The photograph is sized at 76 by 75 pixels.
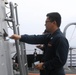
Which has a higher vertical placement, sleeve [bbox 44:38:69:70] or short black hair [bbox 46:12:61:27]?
short black hair [bbox 46:12:61:27]

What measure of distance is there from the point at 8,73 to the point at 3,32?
537mm

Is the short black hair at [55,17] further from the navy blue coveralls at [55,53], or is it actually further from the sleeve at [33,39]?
the sleeve at [33,39]

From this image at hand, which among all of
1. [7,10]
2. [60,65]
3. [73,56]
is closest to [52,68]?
[60,65]

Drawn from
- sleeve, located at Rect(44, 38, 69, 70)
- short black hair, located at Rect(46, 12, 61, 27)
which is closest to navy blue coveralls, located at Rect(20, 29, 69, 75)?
sleeve, located at Rect(44, 38, 69, 70)

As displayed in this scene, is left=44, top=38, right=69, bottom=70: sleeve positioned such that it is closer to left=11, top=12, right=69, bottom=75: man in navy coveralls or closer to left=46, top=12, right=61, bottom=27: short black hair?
left=11, top=12, right=69, bottom=75: man in navy coveralls

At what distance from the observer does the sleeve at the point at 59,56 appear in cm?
270

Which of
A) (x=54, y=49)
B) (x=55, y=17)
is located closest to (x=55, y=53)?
(x=54, y=49)

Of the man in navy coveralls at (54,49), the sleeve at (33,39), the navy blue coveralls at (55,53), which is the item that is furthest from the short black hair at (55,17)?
the sleeve at (33,39)

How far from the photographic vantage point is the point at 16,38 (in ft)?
9.21

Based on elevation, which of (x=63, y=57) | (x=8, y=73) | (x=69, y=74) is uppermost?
(x=63, y=57)

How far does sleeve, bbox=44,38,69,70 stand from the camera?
2701 mm

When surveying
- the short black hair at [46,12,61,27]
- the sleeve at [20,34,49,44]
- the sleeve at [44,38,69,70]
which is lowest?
the sleeve at [44,38,69,70]

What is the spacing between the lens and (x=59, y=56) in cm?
270

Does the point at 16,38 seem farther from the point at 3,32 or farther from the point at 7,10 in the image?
the point at 7,10
